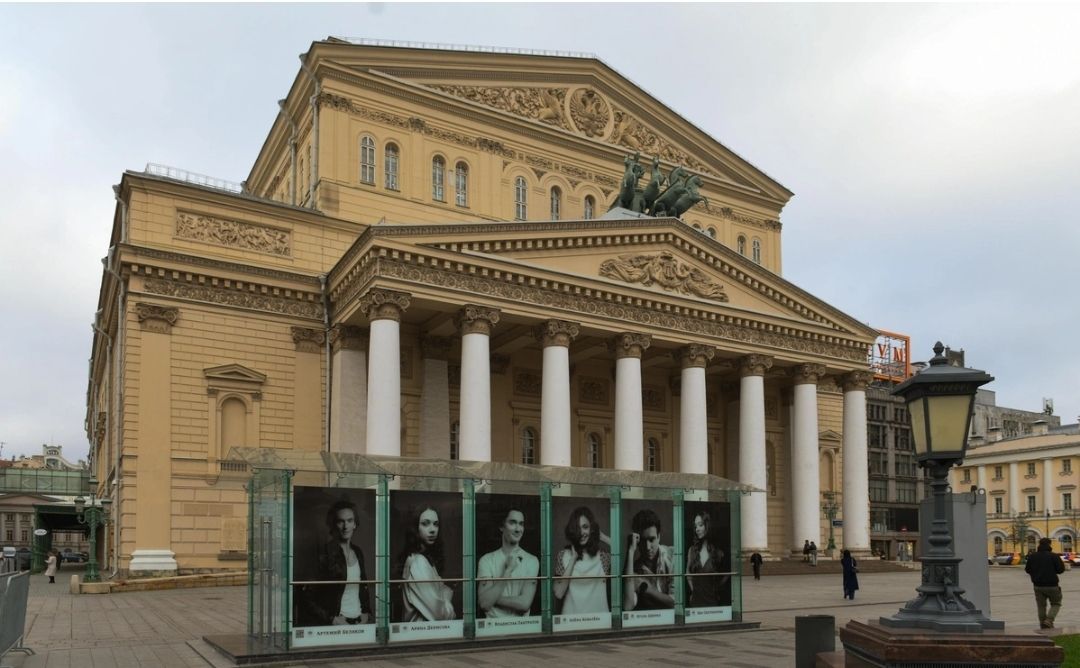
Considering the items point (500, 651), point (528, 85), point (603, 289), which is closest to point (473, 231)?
point (603, 289)

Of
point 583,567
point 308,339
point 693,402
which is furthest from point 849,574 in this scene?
point 308,339

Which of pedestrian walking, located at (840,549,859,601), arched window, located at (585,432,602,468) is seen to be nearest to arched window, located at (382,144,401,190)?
arched window, located at (585,432,602,468)

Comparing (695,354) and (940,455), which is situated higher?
(695,354)

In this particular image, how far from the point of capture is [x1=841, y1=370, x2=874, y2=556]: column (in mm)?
43719

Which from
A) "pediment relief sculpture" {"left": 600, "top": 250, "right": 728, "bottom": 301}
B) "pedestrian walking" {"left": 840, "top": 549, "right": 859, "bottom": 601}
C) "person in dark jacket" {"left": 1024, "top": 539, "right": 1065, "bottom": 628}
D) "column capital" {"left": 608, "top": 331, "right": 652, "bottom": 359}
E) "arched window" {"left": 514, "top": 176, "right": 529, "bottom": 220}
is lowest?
"pedestrian walking" {"left": 840, "top": 549, "right": 859, "bottom": 601}

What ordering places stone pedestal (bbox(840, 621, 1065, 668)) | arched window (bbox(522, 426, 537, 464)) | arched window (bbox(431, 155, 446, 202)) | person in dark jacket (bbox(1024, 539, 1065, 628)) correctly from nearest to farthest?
stone pedestal (bbox(840, 621, 1065, 668))
person in dark jacket (bbox(1024, 539, 1065, 628))
arched window (bbox(431, 155, 446, 202))
arched window (bbox(522, 426, 537, 464))

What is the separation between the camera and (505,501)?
58.8 feet

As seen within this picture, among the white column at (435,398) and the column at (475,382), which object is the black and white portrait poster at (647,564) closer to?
the column at (475,382)

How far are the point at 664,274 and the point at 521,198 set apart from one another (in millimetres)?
8263

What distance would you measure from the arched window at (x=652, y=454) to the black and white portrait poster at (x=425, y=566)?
1145 inches

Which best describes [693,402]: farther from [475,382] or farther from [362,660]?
[362,660]

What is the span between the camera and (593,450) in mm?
44188

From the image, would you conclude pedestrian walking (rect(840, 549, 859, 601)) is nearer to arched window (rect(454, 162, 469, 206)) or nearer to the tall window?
arched window (rect(454, 162, 469, 206))

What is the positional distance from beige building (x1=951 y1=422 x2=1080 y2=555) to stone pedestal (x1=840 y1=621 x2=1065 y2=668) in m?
83.7
